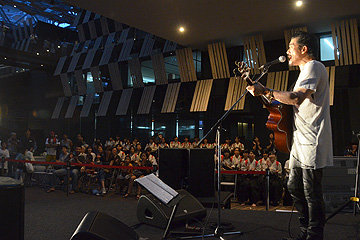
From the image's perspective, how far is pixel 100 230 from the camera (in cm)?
213

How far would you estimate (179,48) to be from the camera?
481 inches

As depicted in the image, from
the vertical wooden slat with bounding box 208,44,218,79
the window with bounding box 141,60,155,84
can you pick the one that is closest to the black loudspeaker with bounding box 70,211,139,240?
the vertical wooden slat with bounding box 208,44,218,79

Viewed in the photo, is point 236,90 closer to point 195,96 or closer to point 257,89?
point 195,96

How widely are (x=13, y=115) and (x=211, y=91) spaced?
45.0 ft

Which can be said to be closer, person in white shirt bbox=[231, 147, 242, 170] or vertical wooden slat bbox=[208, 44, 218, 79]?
person in white shirt bbox=[231, 147, 242, 170]

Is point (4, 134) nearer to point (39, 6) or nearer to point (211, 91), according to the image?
point (39, 6)

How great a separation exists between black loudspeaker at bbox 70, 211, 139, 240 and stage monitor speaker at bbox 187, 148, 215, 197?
2.05 m

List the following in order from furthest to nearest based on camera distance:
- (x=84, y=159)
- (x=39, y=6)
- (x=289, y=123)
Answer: (x=39, y=6), (x=84, y=159), (x=289, y=123)

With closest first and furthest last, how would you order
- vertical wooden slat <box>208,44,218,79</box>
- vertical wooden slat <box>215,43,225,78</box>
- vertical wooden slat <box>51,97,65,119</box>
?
vertical wooden slat <box>215,43,225,78</box>
vertical wooden slat <box>208,44,218,79</box>
vertical wooden slat <box>51,97,65,119</box>

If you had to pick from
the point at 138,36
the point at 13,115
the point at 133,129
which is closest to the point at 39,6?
the point at 13,115

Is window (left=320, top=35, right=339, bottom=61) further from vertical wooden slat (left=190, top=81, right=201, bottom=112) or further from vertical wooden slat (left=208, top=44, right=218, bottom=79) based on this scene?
vertical wooden slat (left=190, top=81, right=201, bottom=112)

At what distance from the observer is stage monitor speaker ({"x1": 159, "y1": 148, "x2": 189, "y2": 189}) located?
4.52 metres

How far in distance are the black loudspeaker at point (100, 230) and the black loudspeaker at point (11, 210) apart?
14.5 inches

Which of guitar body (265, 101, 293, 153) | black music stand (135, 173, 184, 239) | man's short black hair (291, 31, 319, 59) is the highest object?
Answer: man's short black hair (291, 31, 319, 59)
